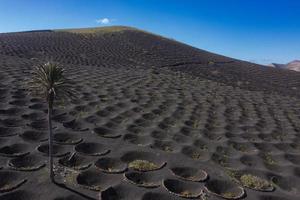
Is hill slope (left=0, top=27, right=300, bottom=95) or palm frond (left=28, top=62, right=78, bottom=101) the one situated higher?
palm frond (left=28, top=62, right=78, bottom=101)

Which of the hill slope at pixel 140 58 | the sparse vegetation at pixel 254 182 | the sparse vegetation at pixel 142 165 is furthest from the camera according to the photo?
the hill slope at pixel 140 58

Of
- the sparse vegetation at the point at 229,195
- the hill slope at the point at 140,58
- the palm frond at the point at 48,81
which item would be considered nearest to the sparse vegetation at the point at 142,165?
the sparse vegetation at the point at 229,195

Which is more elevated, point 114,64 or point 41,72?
point 41,72

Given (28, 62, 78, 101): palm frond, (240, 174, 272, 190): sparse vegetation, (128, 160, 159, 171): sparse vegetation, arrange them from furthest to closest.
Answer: (128, 160, 159, 171): sparse vegetation → (240, 174, 272, 190): sparse vegetation → (28, 62, 78, 101): palm frond

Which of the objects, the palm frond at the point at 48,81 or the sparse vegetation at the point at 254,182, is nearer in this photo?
the palm frond at the point at 48,81

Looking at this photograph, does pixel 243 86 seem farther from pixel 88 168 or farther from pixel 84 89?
pixel 88 168

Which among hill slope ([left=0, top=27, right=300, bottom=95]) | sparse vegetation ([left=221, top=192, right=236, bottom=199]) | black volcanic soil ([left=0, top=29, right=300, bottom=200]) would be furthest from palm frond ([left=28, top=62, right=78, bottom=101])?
hill slope ([left=0, top=27, right=300, bottom=95])

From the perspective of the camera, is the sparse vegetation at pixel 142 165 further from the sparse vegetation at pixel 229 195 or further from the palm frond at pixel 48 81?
the palm frond at pixel 48 81

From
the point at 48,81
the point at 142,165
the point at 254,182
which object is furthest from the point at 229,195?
the point at 48,81

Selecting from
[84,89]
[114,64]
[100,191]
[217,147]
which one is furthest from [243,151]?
[114,64]

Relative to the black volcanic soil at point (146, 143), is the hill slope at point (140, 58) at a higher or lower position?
lower

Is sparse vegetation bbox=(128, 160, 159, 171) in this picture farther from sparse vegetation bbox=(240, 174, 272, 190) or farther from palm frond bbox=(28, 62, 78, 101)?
palm frond bbox=(28, 62, 78, 101)
